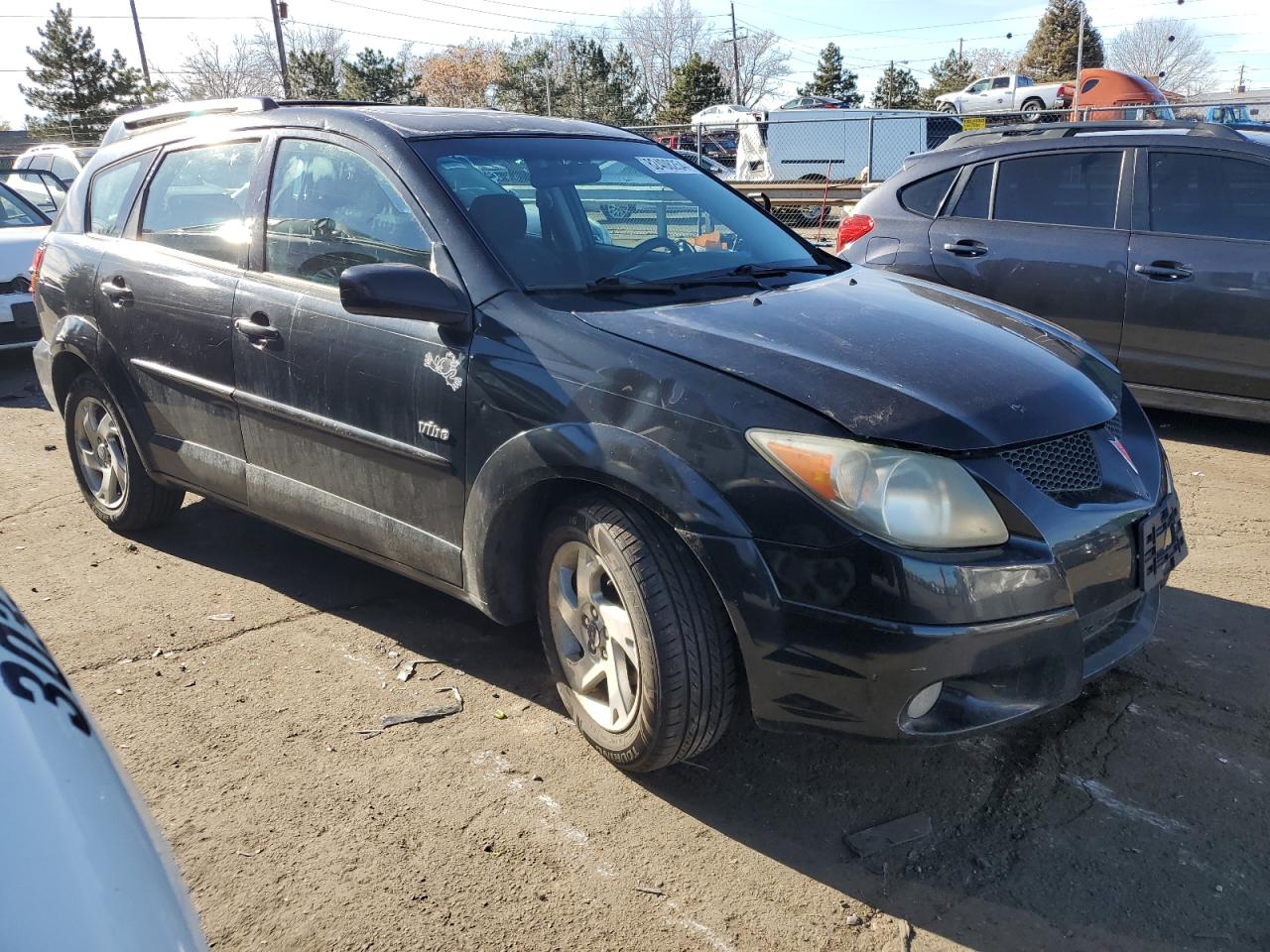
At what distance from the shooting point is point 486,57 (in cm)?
7319

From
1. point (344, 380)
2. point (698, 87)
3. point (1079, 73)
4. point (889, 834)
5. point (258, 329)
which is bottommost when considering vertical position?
point (889, 834)

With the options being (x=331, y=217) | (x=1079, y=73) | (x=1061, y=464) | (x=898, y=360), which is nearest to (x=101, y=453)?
(x=331, y=217)

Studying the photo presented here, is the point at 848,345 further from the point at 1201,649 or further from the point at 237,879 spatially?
the point at 237,879

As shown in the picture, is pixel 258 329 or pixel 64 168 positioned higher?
pixel 64 168

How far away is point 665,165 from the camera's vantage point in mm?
4109

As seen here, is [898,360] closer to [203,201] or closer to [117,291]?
[203,201]

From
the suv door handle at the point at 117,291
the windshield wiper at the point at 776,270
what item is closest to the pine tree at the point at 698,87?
the suv door handle at the point at 117,291

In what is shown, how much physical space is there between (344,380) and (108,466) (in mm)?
1990

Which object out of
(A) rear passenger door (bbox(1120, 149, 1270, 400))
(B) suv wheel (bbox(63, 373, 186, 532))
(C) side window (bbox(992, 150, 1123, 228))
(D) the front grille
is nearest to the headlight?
(D) the front grille

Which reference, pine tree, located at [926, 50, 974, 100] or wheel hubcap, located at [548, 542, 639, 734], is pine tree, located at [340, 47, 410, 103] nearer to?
pine tree, located at [926, 50, 974, 100]

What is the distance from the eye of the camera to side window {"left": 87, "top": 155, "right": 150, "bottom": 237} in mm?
4488

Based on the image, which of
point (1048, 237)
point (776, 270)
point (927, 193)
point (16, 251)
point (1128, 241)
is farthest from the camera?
point (16, 251)

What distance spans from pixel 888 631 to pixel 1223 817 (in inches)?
45.3

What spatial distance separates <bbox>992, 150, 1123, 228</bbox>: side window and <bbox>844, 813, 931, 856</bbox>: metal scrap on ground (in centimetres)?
446
